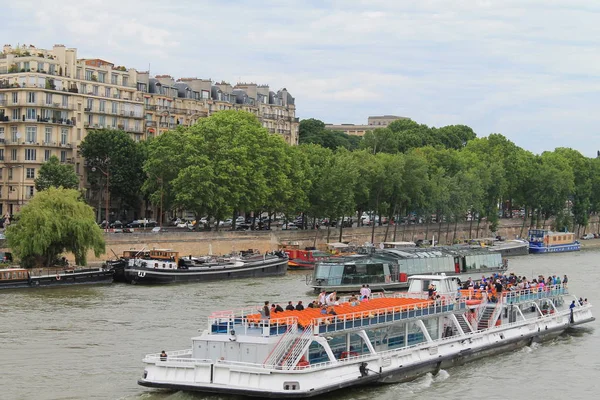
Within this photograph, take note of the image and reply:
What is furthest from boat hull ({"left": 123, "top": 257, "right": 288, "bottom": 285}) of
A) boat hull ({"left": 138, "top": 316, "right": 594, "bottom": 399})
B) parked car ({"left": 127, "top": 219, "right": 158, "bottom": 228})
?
boat hull ({"left": 138, "top": 316, "right": 594, "bottom": 399})

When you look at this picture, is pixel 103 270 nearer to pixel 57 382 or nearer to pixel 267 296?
pixel 267 296

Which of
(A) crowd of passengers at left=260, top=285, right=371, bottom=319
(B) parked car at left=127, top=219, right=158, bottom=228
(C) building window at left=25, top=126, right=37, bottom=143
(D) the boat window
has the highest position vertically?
(C) building window at left=25, top=126, right=37, bottom=143

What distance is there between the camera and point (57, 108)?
99188 mm

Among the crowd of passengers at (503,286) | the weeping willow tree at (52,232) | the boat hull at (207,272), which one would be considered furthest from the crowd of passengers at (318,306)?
the weeping willow tree at (52,232)

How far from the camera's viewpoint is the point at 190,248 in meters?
81.3

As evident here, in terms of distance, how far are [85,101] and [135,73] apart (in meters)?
10.4

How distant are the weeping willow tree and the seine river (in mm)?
4236

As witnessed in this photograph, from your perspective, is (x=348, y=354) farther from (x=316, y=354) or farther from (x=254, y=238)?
(x=254, y=238)

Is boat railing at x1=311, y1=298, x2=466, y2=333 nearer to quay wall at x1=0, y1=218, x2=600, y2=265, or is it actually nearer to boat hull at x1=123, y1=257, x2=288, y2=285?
boat hull at x1=123, y1=257, x2=288, y2=285

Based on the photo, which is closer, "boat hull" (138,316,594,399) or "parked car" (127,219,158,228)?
"boat hull" (138,316,594,399)

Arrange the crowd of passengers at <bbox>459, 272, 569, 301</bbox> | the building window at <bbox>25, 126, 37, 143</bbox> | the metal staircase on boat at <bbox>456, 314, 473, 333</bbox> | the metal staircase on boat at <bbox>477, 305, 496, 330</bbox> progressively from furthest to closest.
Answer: the building window at <bbox>25, 126, 37, 143</bbox> → the crowd of passengers at <bbox>459, 272, 569, 301</bbox> → the metal staircase on boat at <bbox>477, 305, 496, 330</bbox> → the metal staircase on boat at <bbox>456, 314, 473, 333</bbox>

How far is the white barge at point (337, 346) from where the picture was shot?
30078mm

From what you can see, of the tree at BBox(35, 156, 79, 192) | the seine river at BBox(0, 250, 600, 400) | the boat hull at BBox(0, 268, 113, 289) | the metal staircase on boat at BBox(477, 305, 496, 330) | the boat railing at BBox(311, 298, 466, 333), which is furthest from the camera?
the tree at BBox(35, 156, 79, 192)

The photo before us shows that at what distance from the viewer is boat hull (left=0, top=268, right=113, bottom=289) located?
58562mm
